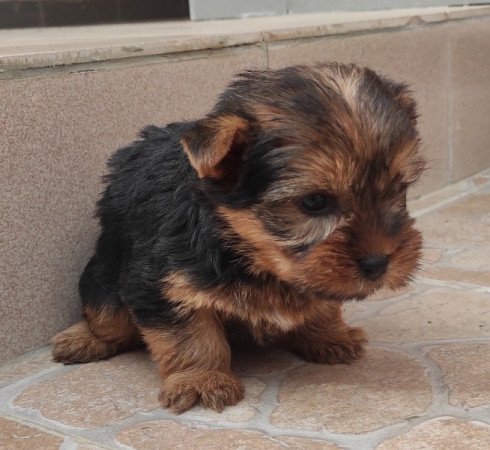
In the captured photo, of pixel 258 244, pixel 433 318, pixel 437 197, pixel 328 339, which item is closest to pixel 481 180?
pixel 437 197

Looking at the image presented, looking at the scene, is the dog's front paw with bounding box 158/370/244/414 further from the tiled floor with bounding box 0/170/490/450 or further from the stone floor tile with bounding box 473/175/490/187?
the stone floor tile with bounding box 473/175/490/187

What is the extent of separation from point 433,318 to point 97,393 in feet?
5.08

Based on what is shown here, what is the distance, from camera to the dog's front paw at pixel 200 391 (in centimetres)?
297

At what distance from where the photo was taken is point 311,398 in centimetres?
304

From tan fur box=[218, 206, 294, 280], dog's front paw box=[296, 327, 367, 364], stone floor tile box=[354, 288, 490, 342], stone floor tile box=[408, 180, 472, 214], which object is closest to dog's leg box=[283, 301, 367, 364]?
dog's front paw box=[296, 327, 367, 364]

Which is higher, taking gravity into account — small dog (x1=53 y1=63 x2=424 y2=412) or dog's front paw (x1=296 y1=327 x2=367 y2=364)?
small dog (x1=53 y1=63 x2=424 y2=412)

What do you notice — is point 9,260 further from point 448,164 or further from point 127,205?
point 448,164

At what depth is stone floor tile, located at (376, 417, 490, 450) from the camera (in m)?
2.64

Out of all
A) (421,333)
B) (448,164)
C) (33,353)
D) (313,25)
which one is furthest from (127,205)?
(448,164)

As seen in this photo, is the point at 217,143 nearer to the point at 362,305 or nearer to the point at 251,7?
the point at 362,305

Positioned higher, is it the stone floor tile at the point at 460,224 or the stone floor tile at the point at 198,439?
the stone floor tile at the point at 198,439

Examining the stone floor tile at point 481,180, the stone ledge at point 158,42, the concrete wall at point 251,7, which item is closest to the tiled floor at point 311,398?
the stone ledge at point 158,42

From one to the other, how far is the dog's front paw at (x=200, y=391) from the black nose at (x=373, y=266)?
740 millimetres

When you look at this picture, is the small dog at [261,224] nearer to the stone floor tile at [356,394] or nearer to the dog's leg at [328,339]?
the dog's leg at [328,339]
